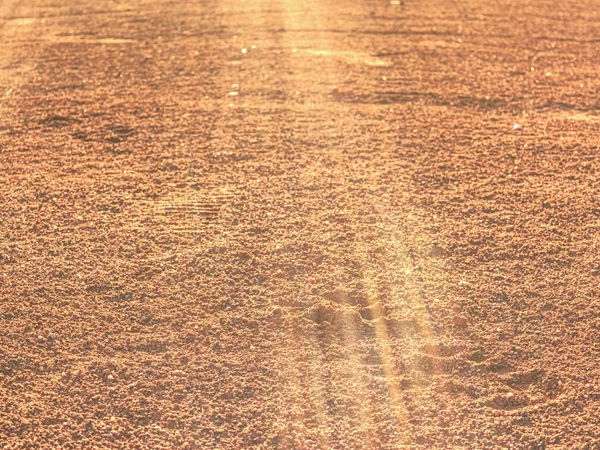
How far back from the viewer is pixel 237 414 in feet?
12.8

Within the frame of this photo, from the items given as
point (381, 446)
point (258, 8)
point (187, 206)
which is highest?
point (258, 8)

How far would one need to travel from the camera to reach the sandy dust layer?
3967mm

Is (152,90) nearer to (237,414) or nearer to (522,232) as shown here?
(522,232)

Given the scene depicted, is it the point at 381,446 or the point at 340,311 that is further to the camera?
the point at 340,311

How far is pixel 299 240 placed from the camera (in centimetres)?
515

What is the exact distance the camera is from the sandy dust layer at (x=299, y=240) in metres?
3.97

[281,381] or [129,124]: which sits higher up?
[129,124]

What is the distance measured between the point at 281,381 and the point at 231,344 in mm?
379

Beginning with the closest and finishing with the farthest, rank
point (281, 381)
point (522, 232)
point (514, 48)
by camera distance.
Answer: point (281, 381) → point (522, 232) → point (514, 48)

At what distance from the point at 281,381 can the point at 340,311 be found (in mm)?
631

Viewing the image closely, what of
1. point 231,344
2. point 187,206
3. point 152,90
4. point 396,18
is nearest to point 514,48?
point 396,18

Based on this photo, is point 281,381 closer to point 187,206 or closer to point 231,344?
point 231,344

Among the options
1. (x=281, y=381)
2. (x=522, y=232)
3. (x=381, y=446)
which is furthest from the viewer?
(x=522, y=232)

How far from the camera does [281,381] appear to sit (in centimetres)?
410
